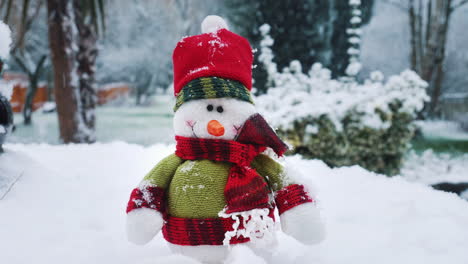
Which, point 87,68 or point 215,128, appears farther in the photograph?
point 87,68

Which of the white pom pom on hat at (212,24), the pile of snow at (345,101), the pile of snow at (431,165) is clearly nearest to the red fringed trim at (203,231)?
the white pom pom on hat at (212,24)

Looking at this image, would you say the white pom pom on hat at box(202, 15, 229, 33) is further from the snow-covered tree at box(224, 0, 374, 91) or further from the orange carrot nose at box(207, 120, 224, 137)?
the snow-covered tree at box(224, 0, 374, 91)

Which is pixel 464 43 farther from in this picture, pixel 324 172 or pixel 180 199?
pixel 180 199

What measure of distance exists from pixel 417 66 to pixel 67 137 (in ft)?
17.5

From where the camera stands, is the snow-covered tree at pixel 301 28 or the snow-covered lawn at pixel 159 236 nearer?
the snow-covered lawn at pixel 159 236

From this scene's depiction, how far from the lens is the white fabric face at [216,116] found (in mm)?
892

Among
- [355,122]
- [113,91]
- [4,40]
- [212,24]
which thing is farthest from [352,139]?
[113,91]

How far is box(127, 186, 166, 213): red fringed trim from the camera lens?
845mm

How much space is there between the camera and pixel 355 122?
2824mm

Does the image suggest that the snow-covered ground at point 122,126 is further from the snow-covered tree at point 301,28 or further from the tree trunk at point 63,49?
the tree trunk at point 63,49

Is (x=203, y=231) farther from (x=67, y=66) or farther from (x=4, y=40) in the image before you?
(x=67, y=66)

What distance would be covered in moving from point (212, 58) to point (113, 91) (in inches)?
245

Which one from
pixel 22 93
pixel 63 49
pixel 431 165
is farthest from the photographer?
pixel 22 93

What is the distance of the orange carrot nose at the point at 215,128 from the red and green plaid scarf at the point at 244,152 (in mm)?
23
